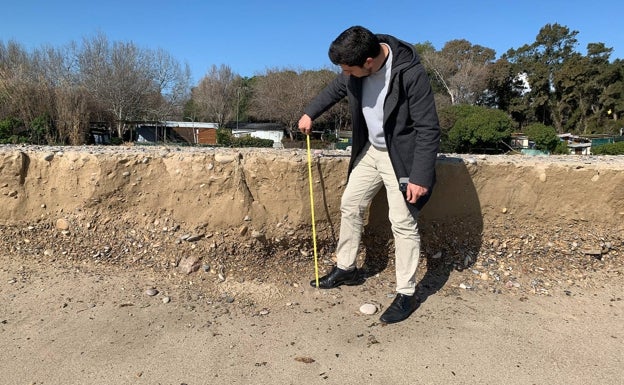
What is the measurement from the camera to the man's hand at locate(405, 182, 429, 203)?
9.98ft

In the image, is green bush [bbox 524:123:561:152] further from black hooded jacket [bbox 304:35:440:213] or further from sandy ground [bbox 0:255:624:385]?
black hooded jacket [bbox 304:35:440:213]

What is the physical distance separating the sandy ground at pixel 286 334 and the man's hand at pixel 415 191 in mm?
906

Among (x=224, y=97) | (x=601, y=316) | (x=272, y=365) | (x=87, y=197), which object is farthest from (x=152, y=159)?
(x=224, y=97)

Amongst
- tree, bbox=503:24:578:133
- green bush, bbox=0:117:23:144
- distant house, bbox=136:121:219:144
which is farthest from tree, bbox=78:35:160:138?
tree, bbox=503:24:578:133

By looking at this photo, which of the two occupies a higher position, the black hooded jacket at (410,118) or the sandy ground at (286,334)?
the black hooded jacket at (410,118)

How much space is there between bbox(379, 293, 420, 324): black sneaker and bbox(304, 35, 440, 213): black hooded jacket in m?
0.86

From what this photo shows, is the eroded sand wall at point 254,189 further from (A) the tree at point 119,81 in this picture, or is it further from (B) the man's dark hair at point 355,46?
(A) the tree at point 119,81

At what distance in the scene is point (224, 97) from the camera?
61719 mm

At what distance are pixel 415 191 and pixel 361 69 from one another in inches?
35.1

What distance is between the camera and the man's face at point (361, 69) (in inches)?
119

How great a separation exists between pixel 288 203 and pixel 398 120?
136 cm

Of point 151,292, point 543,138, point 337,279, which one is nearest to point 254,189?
point 337,279

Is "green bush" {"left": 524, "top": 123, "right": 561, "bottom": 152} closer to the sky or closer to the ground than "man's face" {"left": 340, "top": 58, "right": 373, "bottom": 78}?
closer to the ground

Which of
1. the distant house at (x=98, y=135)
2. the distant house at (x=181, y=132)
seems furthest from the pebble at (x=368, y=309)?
the distant house at (x=181, y=132)
